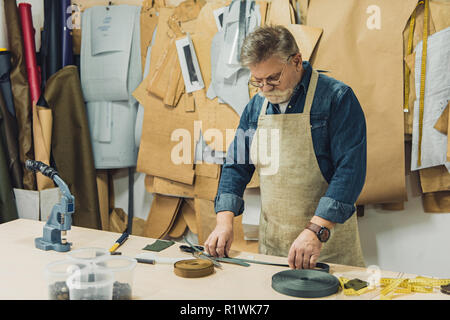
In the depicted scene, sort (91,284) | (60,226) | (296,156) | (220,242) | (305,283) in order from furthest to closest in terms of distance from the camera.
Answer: (296,156), (60,226), (220,242), (305,283), (91,284)

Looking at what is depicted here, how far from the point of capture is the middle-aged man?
175 cm

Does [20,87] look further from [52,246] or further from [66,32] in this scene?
[52,246]

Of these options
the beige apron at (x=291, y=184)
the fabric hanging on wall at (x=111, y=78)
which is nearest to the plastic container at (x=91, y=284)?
the beige apron at (x=291, y=184)

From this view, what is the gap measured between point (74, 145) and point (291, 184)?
197 cm

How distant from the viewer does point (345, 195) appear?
171cm

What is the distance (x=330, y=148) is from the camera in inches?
75.5

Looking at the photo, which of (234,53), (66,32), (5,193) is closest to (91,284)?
(234,53)

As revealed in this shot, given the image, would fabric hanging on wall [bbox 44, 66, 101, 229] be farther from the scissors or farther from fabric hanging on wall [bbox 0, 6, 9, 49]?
the scissors

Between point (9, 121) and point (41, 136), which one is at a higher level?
point (9, 121)

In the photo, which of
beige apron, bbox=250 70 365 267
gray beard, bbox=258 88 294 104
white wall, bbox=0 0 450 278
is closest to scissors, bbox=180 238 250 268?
beige apron, bbox=250 70 365 267

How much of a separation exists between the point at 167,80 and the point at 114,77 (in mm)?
441

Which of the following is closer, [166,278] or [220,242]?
[166,278]

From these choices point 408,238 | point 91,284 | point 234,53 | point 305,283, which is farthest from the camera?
point 234,53
